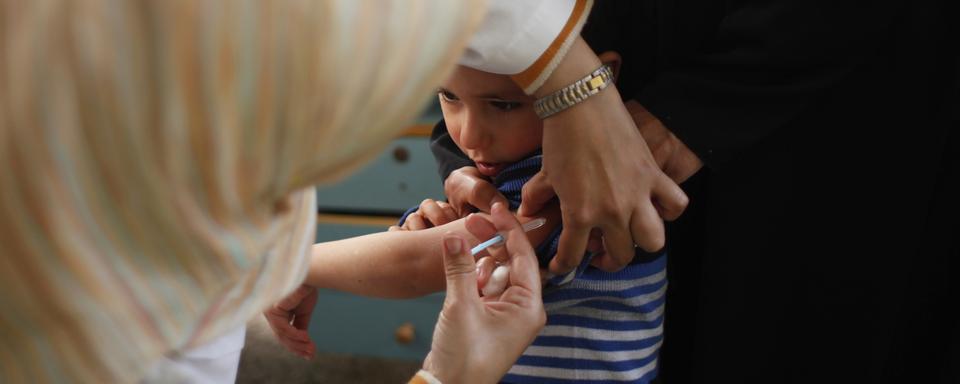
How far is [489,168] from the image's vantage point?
805mm

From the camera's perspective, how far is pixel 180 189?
27 centimetres

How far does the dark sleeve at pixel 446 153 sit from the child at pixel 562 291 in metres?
0.06

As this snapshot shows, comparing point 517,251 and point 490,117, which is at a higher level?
point 490,117

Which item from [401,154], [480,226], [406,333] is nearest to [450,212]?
[480,226]

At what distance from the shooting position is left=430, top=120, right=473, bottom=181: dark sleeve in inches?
35.2

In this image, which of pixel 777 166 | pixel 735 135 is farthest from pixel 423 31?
pixel 777 166

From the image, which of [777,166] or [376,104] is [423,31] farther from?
[777,166]

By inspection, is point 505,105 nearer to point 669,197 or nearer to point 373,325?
point 669,197

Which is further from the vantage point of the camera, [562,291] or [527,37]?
[562,291]

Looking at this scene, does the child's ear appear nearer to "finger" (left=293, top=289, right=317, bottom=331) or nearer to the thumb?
the thumb

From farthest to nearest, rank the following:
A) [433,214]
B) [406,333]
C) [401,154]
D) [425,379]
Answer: [406,333], [401,154], [433,214], [425,379]

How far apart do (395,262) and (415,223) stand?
110 mm

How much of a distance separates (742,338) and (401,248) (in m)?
0.42

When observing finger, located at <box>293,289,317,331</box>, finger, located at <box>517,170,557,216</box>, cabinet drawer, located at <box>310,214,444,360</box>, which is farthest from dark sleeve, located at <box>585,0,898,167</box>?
cabinet drawer, located at <box>310,214,444,360</box>
